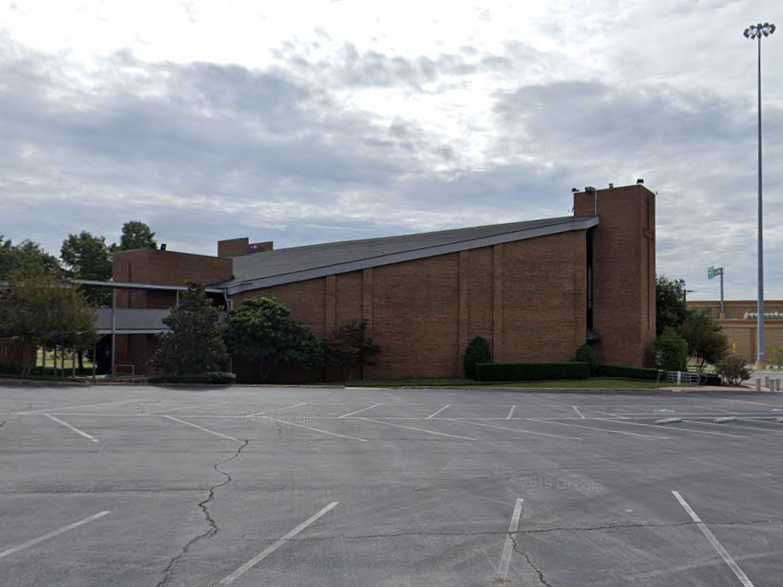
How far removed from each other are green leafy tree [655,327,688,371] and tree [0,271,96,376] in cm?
3330

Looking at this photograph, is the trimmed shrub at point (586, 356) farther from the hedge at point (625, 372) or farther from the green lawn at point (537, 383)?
the green lawn at point (537, 383)

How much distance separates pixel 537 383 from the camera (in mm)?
40875

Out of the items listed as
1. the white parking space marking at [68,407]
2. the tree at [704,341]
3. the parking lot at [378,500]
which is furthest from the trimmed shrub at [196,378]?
the tree at [704,341]

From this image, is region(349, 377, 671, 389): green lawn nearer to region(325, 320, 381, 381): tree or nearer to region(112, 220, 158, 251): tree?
region(325, 320, 381, 381): tree

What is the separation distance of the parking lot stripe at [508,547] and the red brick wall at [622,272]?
126ft

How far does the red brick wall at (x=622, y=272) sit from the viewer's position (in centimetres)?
4712

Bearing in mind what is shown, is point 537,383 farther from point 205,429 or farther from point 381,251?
point 205,429

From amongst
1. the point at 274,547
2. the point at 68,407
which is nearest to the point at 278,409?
the point at 68,407

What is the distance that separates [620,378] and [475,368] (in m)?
9.19

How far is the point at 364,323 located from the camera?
4109 cm

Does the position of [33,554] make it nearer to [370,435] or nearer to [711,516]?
[711,516]

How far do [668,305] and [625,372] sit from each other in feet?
46.5

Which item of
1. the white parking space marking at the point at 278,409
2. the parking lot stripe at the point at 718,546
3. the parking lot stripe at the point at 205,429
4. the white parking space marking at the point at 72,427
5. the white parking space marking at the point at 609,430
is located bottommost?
the white parking space marking at the point at 609,430

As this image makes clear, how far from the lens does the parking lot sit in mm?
7613
